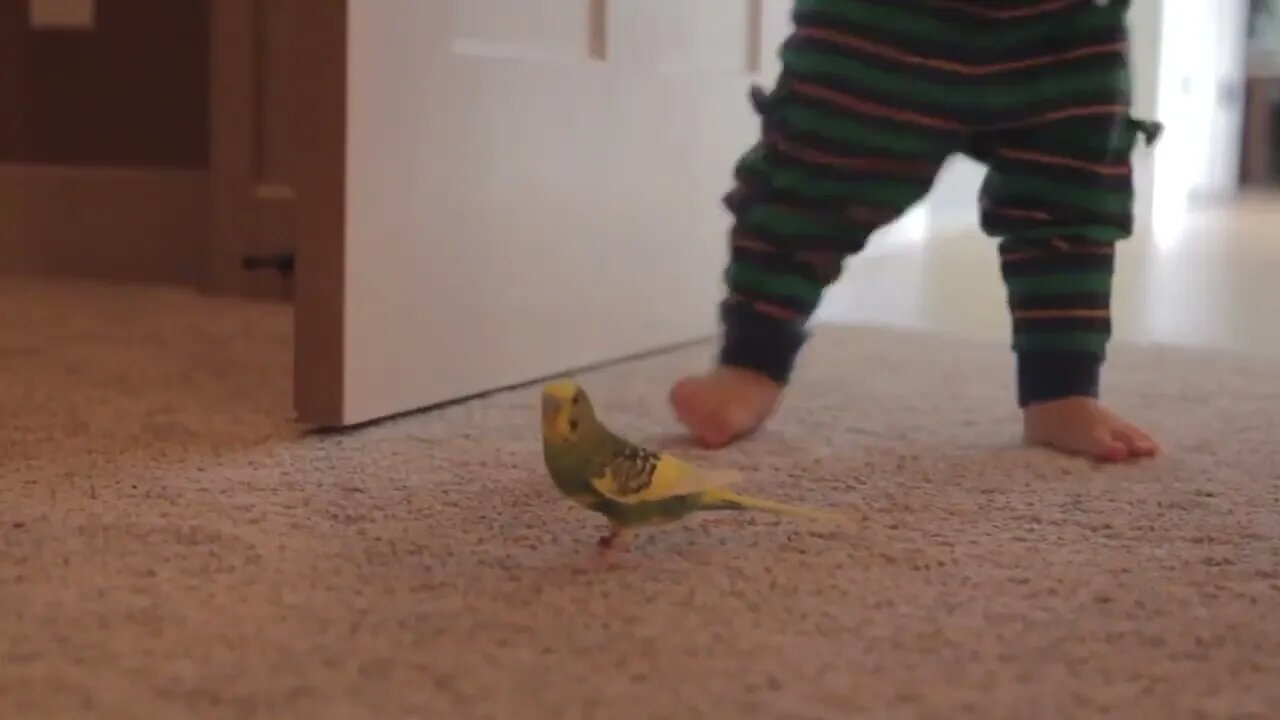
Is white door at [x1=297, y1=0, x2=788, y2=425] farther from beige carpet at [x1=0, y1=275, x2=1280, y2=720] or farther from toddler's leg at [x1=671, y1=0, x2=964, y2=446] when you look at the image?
toddler's leg at [x1=671, y1=0, x2=964, y2=446]

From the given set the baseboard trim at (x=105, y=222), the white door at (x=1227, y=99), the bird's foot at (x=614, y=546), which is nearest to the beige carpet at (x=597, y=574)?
the bird's foot at (x=614, y=546)


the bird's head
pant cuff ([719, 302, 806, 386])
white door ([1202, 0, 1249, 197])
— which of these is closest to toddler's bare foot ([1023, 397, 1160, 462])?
pant cuff ([719, 302, 806, 386])

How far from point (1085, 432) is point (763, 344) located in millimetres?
221

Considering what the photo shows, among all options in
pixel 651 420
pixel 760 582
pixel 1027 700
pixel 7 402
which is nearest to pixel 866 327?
pixel 651 420

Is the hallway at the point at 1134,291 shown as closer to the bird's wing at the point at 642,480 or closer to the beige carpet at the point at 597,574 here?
the beige carpet at the point at 597,574

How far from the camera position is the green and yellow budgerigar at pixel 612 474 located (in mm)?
701

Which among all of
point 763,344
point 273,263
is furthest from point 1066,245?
point 273,263

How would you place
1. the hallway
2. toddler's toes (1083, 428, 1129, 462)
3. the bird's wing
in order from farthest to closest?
the hallway < toddler's toes (1083, 428, 1129, 462) < the bird's wing

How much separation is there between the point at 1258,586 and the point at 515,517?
13.9 inches

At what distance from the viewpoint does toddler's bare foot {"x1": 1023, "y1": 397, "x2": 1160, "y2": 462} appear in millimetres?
986

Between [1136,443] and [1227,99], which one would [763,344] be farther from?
[1227,99]

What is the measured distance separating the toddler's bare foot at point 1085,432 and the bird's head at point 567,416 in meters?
0.41

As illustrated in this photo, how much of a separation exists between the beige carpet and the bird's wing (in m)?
0.04

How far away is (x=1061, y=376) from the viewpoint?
1038mm
